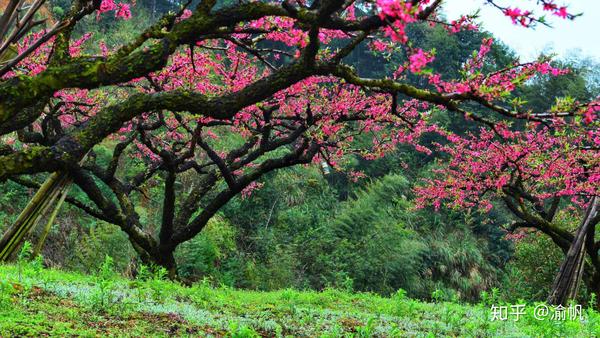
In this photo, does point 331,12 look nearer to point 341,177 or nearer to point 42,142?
point 42,142

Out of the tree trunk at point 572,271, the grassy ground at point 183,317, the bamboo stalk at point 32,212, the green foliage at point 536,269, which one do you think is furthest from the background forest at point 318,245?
the bamboo stalk at point 32,212

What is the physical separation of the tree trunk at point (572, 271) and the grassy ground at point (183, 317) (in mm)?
4443

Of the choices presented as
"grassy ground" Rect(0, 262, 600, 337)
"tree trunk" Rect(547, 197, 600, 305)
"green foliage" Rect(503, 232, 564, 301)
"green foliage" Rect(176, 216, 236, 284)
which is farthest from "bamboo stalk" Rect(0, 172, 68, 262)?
"green foliage" Rect(503, 232, 564, 301)

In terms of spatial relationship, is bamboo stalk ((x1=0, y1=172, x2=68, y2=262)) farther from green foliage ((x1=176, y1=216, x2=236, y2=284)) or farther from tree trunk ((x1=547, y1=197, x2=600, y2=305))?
tree trunk ((x1=547, y1=197, x2=600, y2=305))

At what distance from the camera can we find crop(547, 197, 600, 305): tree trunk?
11.1 m

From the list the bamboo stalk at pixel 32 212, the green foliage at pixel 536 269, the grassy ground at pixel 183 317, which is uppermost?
the green foliage at pixel 536 269

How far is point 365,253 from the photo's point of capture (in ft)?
54.1

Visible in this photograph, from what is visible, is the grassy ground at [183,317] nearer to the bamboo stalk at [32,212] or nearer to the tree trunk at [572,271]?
the bamboo stalk at [32,212]

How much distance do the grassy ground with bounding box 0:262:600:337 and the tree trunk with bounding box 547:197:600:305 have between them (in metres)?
4.44

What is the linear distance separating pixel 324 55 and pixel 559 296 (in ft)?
25.0

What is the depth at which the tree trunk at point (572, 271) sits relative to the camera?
36.6 feet

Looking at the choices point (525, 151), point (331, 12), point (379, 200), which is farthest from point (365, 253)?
point (331, 12)

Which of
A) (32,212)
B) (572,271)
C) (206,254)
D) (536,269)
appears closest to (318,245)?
(206,254)

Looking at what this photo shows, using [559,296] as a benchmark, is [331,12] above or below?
above
